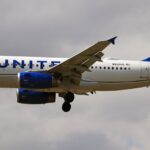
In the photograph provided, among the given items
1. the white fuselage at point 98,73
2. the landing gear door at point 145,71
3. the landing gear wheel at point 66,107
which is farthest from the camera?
the landing gear wheel at point 66,107

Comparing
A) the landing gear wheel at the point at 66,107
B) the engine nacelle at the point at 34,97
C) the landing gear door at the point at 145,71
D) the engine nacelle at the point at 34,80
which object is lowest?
the landing gear wheel at the point at 66,107

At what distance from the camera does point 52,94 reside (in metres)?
72.8

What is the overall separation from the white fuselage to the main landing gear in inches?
28.2

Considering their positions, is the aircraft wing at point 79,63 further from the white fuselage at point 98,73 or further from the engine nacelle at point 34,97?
the engine nacelle at point 34,97

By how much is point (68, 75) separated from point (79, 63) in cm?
139

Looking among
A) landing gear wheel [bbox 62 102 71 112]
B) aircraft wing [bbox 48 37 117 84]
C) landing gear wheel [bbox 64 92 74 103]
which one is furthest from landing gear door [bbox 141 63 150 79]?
landing gear wheel [bbox 62 102 71 112]

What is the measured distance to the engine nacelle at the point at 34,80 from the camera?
68062 mm

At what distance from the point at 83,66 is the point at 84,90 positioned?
2436 millimetres

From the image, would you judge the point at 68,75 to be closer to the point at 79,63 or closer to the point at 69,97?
the point at 79,63

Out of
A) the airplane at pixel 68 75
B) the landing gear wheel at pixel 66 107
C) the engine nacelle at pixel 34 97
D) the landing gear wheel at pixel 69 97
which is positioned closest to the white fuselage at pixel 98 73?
the airplane at pixel 68 75

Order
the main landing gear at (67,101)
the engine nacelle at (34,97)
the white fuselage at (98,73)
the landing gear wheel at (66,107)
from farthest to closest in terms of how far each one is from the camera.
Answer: the landing gear wheel at (66,107), the engine nacelle at (34,97), the main landing gear at (67,101), the white fuselage at (98,73)

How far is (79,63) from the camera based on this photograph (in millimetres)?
68938

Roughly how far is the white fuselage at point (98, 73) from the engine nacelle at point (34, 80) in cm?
77

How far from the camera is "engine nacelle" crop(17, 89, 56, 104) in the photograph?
72.2 metres
